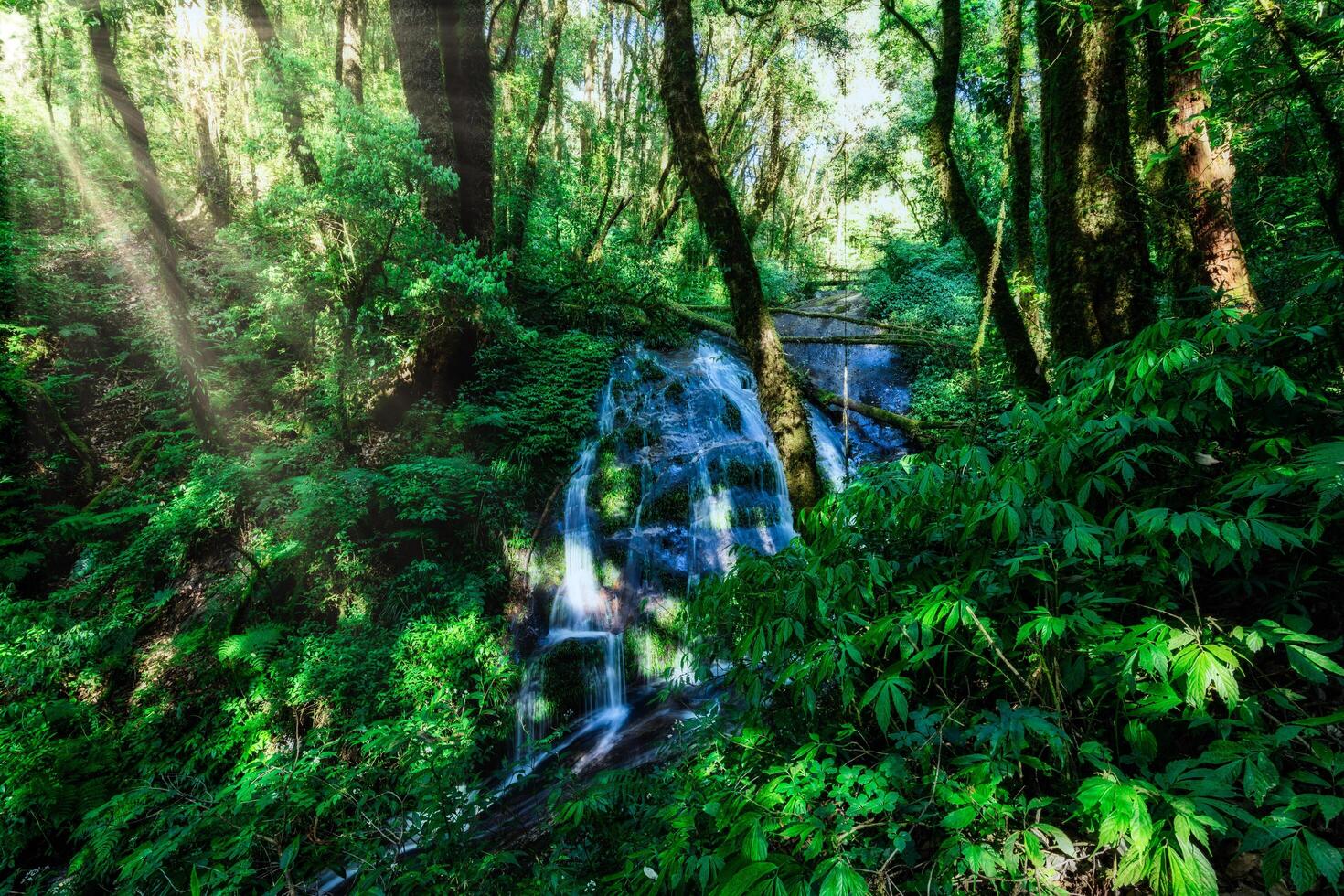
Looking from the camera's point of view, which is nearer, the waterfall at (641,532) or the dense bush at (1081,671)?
the dense bush at (1081,671)

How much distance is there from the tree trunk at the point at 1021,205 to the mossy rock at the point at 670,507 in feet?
14.3

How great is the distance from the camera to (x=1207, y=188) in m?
3.23

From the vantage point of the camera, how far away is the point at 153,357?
8477 millimetres

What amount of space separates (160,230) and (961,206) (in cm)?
1337

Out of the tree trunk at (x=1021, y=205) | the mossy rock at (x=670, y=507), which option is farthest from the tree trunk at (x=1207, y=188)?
the mossy rock at (x=670, y=507)

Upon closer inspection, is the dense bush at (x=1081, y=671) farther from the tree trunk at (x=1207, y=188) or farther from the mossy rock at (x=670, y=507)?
the mossy rock at (x=670, y=507)

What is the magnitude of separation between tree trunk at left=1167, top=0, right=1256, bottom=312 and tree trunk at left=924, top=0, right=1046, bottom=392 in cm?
162

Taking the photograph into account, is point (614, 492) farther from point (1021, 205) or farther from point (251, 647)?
point (1021, 205)

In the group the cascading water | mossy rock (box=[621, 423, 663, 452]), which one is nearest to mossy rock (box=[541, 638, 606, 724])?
the cascading water

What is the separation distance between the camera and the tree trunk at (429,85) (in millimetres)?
7219

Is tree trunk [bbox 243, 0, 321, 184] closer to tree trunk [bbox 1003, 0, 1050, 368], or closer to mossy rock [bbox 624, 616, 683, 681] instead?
mossy rock [bbox 624, 616, 683, 681]

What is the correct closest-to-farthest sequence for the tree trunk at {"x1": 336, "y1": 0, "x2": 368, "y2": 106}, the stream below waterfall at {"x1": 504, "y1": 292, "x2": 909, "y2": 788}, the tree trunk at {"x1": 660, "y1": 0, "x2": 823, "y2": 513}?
1. the tree trunk at {"x1": 660, "y1": 0, "x2": 823, "y2": 513}
2. the stream below waterfall at {"x1": 504, "y1": 292, "x2": 909, "y2": 788}
3. the tree trunk at {"x1": 336, "y1": 0, "x2": 368, "y2": 106}

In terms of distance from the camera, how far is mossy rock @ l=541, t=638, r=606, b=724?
5.93 m

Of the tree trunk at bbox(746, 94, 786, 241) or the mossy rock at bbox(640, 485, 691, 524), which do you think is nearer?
the mossy rock at bbox(640, 485, 691, 524)
